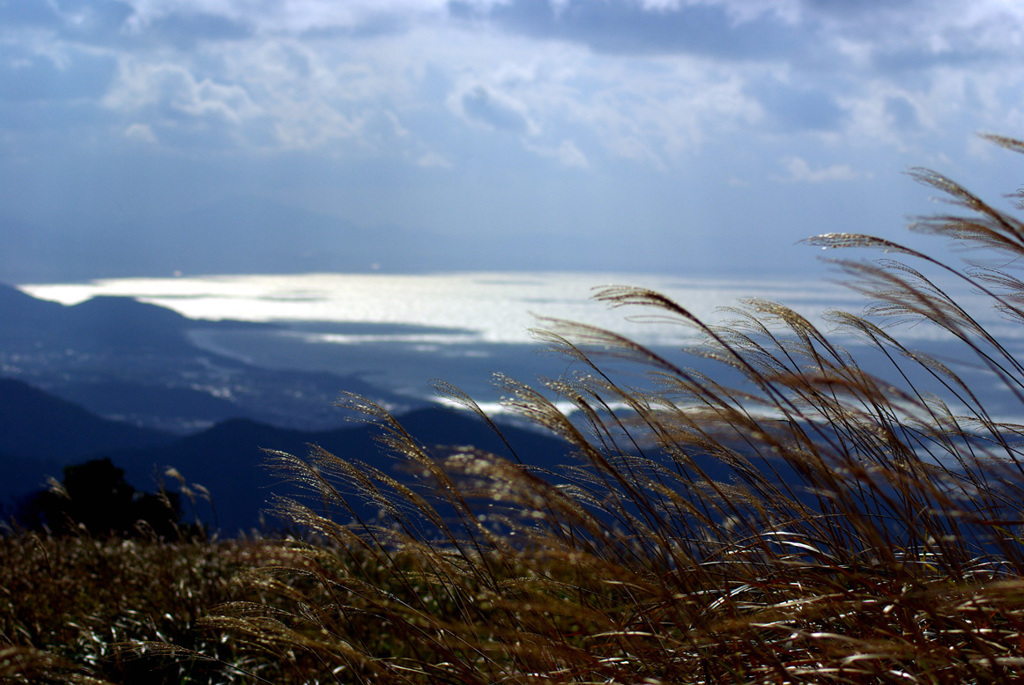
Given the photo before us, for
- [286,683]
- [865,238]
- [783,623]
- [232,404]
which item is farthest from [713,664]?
[232,404]

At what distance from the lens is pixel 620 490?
2.04 metres

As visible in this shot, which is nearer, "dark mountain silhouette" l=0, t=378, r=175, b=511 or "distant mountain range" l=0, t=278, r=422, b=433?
"distant mountain range" l=0, t=278, r=422, b=433

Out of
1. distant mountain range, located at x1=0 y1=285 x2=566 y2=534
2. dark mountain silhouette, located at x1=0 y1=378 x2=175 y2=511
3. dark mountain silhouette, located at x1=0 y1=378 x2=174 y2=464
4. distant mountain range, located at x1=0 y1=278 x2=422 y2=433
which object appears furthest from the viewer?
dark mountain silhouette, located at x1=0 y1=378 x2=174 y2=464

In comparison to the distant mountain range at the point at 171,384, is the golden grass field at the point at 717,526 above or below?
above

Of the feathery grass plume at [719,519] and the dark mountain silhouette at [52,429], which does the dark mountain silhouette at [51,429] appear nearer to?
the dark mountain silhouette at [52,429]

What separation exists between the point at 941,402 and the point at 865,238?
2.63 ft

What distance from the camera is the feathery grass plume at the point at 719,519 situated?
151cm

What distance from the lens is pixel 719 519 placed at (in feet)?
7.88

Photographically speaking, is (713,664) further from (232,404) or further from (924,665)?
(232,404)

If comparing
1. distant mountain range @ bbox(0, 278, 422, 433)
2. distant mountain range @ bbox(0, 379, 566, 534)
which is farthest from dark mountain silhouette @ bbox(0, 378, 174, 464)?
distant mountain range @ bbox(0, 278, 422, 433)

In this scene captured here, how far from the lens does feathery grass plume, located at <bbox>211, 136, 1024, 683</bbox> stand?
1510 millimetres

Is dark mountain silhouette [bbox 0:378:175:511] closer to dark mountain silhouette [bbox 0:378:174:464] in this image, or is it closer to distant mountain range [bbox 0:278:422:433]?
dark mountain silhouette [bbox 0:378:174:464]

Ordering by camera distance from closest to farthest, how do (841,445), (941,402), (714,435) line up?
(714,435) < (841,445) < (941,402)

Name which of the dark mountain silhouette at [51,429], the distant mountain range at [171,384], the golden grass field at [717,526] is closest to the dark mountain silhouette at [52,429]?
the dark mountain silhouette at [51,429]
